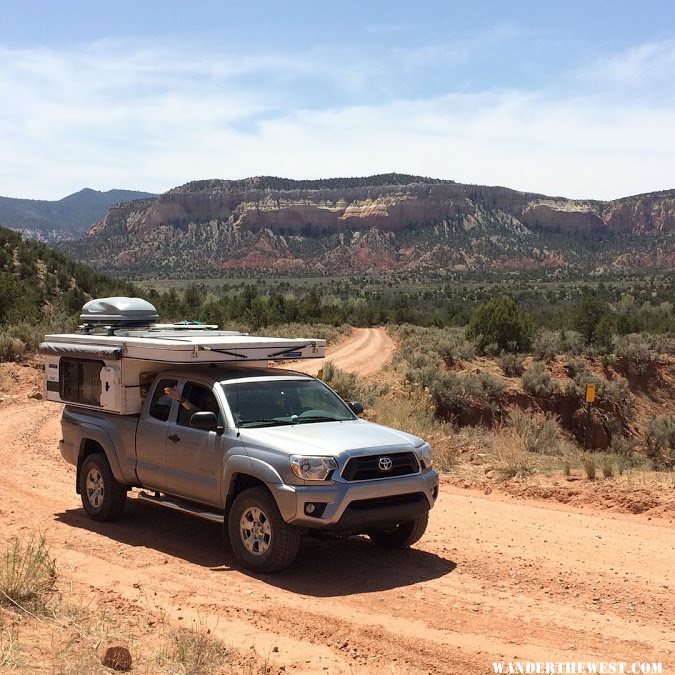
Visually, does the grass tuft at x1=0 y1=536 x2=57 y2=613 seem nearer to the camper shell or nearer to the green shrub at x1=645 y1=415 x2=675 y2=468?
the camper shell

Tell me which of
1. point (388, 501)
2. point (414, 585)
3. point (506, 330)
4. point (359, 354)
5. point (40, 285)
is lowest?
point (359, 354)

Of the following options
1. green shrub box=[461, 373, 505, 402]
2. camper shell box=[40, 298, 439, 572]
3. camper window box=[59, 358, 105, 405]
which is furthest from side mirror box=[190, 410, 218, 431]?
green shrub box=[461, 373, 505, 402]

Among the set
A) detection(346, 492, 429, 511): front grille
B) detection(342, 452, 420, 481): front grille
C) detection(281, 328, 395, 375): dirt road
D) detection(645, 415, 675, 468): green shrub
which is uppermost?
detection(342, 452, 420, 481): front grille

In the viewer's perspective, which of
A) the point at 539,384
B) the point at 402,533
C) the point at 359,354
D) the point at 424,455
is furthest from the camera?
the point at 359,354

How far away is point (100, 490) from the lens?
384 inches

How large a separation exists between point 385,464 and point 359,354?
2807cm

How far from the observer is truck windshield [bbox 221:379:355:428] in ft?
27.8

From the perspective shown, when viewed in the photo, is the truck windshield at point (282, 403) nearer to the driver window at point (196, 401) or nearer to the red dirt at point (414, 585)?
the driver window at point (196, 401)

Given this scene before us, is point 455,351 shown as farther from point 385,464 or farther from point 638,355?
point 385,464

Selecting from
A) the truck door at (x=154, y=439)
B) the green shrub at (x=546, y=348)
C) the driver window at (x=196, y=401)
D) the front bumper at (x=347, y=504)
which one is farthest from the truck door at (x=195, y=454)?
the green shrub at (x=546, y=348)

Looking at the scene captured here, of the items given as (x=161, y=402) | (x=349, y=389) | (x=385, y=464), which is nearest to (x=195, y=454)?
(x=161, y=402)

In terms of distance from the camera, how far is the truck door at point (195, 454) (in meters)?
8.27

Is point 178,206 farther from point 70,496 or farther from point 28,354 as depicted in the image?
point 70,496

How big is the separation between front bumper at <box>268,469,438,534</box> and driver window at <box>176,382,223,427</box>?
1403 mm
